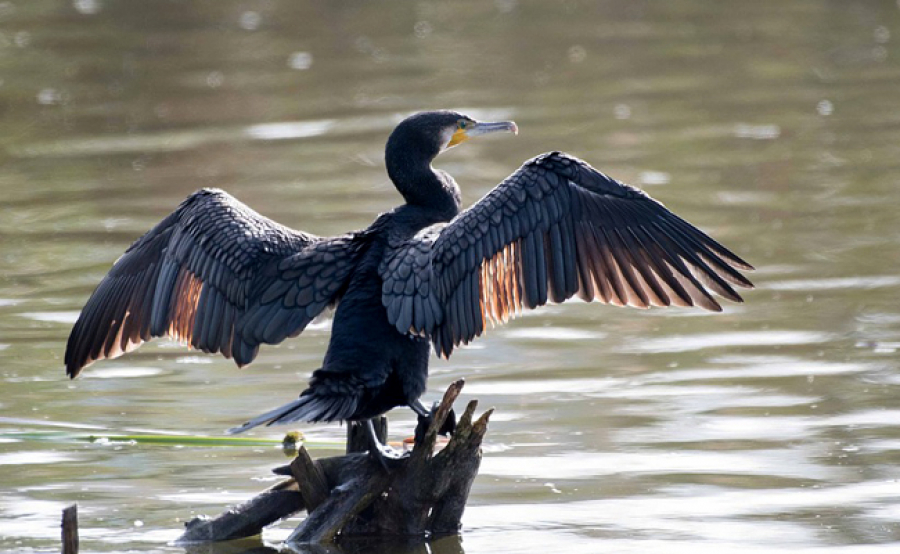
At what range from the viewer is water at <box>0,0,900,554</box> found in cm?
646

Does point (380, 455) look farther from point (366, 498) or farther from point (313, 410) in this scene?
point (313, 410)

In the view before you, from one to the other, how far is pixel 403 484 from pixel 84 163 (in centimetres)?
880

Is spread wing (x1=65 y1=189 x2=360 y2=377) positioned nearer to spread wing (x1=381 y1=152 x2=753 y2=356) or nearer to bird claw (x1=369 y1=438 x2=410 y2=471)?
spread wing (x1=381 y1=152 x2=753 y2=356)

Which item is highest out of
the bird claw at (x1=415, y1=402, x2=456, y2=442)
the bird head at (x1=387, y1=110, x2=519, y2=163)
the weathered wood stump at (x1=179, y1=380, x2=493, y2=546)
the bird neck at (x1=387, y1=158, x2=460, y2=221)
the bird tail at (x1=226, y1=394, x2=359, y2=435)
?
the bird head at (x1=387, y1=110, x2=519, y2=163)

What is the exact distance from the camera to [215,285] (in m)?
6.35

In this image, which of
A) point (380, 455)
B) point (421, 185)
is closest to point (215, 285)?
point (421, 185)

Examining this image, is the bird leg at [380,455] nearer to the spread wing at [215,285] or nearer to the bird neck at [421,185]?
the spread wing at [215,285]

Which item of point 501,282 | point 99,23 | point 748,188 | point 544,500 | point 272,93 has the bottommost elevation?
point 544,500

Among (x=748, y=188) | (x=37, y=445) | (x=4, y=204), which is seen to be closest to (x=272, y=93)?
(x=4, y=204)

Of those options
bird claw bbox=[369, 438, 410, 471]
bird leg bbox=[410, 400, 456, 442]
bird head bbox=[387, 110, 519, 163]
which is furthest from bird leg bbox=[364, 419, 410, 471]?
bird head bbox=[387, 110, 519, 163]

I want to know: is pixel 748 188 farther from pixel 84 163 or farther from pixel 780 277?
pixel 84 163

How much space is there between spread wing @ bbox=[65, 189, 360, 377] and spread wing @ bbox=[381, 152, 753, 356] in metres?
0.35

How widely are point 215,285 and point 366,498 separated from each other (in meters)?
1.08

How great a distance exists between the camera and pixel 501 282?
6.06m
